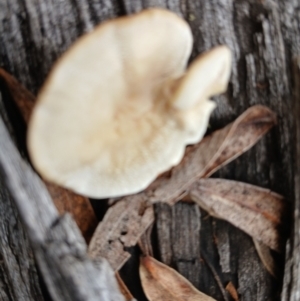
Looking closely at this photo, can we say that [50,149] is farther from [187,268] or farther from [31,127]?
[187,268]

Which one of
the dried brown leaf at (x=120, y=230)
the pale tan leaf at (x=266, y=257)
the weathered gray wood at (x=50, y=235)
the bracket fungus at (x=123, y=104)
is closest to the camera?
the bracket fungus at (x=123, y=104)

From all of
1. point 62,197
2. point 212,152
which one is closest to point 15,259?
point 62,197

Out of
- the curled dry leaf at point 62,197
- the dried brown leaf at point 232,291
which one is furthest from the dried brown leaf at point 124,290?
the dried brown leaf at point 232,291

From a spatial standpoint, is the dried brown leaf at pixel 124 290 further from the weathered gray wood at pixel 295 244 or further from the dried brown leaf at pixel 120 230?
the weathered gray wood at pixel 295 244

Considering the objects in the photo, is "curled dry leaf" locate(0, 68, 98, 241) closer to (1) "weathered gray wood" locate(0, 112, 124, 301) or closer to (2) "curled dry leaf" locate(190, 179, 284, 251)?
(1) "weathered gray wood" locate(0, 112, 124, 301)

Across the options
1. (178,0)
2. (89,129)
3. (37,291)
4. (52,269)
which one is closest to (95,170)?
(89,129)

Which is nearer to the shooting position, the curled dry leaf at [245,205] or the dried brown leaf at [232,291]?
the curled dry leaf at [245,205]
